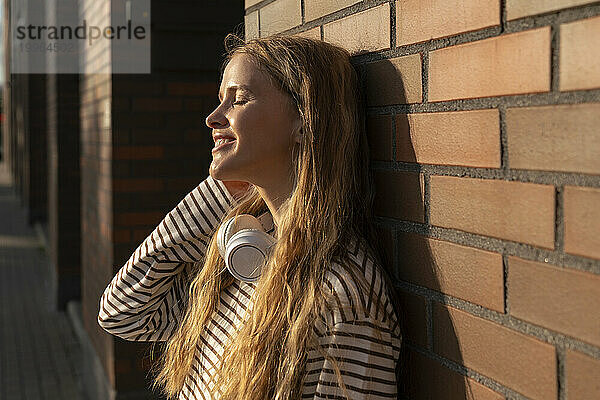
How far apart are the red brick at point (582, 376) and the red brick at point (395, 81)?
593 millimetres

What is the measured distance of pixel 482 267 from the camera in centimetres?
138

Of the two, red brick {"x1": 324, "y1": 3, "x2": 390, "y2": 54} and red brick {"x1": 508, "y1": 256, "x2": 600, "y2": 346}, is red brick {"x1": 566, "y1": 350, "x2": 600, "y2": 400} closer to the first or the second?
red brick {"x1": 508, "y1": 256, "x2": 600, "y2": 346}

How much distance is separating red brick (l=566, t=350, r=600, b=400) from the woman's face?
2.45 feet

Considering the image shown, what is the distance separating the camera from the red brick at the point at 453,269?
4.45 ft

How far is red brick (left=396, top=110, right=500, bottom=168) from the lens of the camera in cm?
134

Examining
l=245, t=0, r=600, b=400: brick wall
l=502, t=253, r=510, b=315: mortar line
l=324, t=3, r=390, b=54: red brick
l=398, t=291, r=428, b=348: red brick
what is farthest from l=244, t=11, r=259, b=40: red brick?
l=502, t=253, r=510, b=315: mortar line

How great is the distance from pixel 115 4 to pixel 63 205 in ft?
12.9

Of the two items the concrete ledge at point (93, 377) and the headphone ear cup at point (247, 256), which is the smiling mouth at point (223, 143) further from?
the concrete ledge at point (93, 377)

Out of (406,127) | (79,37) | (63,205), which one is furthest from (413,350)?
(63,205)

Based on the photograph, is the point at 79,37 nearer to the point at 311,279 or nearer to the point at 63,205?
the point at 63,205

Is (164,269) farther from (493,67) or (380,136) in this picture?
(493,67)

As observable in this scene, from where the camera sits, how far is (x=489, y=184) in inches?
52.9

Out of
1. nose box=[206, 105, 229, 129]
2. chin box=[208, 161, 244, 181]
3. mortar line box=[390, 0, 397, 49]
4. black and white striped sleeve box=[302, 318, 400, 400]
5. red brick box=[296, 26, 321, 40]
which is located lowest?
black and white striped sleeve box=[302, 318, 400, 400]

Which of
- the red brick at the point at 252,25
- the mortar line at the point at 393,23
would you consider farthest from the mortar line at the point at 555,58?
the red brick at the point at 252,25
